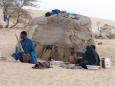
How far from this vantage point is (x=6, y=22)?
115 feet

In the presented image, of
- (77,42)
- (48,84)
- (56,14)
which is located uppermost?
(56,14)

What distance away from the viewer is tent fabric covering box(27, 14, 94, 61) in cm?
1617

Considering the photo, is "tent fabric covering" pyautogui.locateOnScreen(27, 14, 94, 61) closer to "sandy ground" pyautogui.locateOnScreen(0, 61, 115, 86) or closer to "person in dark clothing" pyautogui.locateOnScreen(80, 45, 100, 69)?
"person in dark clothing" pyautogui.locateOnScreen(80, 45, 100, 69)

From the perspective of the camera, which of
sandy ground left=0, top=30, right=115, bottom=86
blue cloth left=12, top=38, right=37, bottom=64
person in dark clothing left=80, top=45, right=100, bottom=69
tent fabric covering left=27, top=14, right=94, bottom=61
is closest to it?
sandy ground left=0, top=30, right=115, bottom=86

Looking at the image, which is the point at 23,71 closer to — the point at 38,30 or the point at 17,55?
the point at 17,55

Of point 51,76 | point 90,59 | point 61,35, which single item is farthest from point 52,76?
point 61,35

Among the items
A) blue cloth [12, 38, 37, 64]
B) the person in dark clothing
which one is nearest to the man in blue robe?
blue cloth [12, 38, 37, 64]

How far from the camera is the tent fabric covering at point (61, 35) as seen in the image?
16.2 metres

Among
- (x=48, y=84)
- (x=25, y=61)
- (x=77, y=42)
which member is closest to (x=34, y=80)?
(x=48, y=84)

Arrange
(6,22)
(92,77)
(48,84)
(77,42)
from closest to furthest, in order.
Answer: (48,84)
(92,77)
(77,42)
(6,22)

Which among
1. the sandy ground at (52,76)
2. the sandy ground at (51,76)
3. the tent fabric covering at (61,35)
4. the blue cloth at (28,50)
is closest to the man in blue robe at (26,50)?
the blue cloth at (28,50)

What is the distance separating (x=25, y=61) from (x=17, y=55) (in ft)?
1.10

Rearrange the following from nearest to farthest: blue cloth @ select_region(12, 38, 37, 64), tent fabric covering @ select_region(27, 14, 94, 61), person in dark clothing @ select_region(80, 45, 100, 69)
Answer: person in dark clothing @ select_region(80, 45, 100, 69) < blue cloth @ select_region(12, 38, 37, 64) < tent fabric covering @ select_region(27, 14, 94, 61)

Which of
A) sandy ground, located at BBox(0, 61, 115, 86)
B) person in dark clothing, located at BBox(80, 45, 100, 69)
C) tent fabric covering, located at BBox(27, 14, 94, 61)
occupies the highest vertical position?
tent fabric covering, located at BBox(27, 14, 94, 61)
